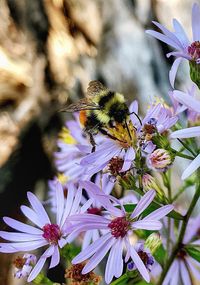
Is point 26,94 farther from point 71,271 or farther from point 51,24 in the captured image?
point 71,271

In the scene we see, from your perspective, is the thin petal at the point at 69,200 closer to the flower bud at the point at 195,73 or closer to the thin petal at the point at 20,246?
the thin petal at the point at 20,246

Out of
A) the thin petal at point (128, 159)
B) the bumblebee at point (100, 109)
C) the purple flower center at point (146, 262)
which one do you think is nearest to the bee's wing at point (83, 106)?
the bumblebee at point (100, 109)

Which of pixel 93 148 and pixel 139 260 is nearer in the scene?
pixel 139 260

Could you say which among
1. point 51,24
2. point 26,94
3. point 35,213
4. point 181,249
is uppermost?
point 51,24

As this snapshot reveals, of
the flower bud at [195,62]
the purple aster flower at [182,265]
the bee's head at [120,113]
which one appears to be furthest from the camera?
the purple aster flower at [182,265]

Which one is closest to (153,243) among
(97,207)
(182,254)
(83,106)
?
(97,207)

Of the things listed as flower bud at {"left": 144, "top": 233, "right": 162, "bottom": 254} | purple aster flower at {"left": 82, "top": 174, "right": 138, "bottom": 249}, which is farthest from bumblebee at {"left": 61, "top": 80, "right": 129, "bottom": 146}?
flower bud at {"left": 144, "top": 233, "right": 162, "bottom": 254}

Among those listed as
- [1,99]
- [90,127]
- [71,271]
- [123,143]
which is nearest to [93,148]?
[123,143]
